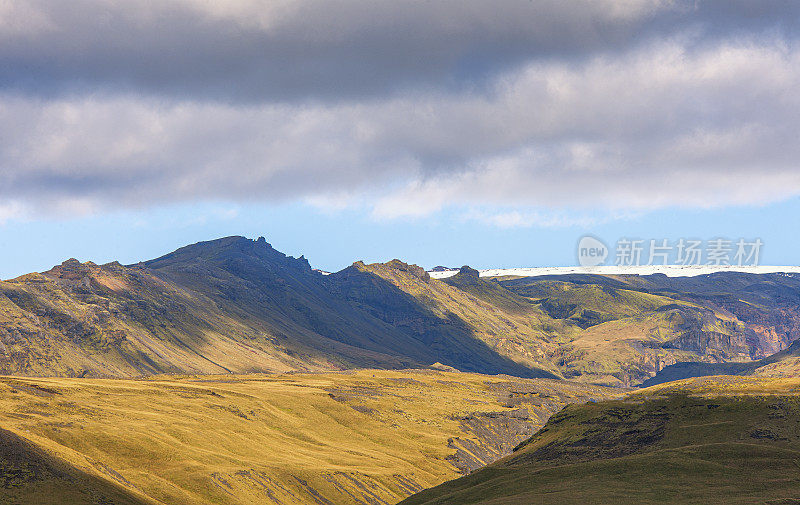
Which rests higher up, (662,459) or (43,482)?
(662,459)

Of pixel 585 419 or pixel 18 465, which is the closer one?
pixel 18 465

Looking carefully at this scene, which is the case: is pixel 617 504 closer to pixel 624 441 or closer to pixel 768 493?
pixel 768 493

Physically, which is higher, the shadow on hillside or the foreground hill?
the foreground hill

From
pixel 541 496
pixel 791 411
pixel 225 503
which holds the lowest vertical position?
pixel 225 503

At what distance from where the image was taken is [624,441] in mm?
171750

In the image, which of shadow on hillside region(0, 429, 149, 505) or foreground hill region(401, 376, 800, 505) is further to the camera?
shadow on hillside region(0, 429, 149, 505)

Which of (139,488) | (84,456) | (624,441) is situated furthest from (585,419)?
(84,456)

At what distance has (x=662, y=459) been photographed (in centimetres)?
14188

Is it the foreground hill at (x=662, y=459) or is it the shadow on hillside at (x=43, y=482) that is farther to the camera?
the shadow on hillside at (x=43, y=482)

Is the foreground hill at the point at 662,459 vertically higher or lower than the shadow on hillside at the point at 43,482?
higher

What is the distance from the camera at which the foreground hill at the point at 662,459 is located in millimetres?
126500

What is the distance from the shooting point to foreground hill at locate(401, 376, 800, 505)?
126 m

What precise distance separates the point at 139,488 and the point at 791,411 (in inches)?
5166

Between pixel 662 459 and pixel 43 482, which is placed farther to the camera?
pixel 43 482
